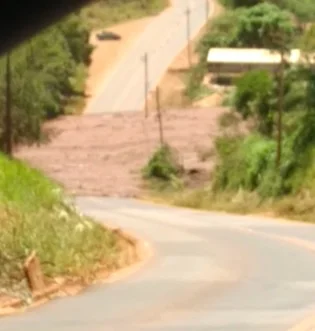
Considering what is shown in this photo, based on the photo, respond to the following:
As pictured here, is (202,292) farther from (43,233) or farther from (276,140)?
(276,140)

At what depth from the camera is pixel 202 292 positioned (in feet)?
65.9

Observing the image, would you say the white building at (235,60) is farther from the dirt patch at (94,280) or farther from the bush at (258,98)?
the dirt patch at (94,280)

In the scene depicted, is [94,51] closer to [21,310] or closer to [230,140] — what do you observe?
[230,140]

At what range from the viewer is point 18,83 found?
54188 millimetres

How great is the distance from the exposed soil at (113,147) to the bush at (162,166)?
67 centimetres

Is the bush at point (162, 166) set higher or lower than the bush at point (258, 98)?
lower

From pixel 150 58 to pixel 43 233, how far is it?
272ft

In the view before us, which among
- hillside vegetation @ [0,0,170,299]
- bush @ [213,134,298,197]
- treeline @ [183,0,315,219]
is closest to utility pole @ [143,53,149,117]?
treeline @ [183,0,315,219]

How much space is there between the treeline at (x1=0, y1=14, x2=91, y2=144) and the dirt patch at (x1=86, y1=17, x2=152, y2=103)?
1.03 metres

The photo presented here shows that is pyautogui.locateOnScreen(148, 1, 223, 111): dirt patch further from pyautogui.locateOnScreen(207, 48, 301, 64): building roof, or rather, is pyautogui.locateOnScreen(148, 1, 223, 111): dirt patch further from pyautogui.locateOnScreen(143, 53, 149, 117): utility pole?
pyautogui.locateOnScreen(207, 48, 301, 64): building roof

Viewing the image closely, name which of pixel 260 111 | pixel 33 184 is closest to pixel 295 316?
pixel 33 184

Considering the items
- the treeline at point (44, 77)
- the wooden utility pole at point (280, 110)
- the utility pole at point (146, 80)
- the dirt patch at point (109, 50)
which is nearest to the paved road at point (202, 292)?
the treeline at point (44, 77)

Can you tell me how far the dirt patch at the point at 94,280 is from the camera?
19.0 metres

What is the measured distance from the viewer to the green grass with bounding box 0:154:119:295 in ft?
70.0
